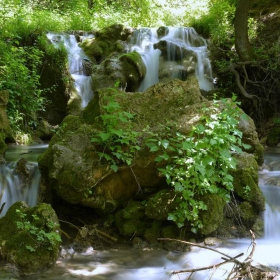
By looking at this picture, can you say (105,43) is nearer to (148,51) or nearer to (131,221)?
(148,51)

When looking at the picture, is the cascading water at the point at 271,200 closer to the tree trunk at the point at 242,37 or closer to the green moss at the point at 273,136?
the green moss at the point at 273,136

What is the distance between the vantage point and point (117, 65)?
35.1 ft

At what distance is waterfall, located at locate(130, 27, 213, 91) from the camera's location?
11266 millimetres

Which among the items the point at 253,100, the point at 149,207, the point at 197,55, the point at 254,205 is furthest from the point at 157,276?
the point at 197,55

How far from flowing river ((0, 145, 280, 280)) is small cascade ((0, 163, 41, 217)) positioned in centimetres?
114

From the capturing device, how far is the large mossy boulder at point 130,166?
4.86 meters

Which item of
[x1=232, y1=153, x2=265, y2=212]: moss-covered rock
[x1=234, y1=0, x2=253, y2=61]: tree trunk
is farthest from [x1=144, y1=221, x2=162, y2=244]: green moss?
[x1=234, y1=0, x2=253, y2=61]: tree trunk

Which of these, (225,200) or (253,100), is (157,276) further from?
(253,100)

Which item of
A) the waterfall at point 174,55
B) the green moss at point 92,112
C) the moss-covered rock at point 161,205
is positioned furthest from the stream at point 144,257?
the waterfall at point 174,55

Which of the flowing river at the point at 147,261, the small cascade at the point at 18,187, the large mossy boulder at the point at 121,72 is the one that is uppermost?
the large mossy boulder at the point at 121,72

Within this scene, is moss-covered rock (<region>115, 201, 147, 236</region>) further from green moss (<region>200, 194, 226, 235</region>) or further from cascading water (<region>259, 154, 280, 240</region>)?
cascading water (<region>259, 154, 280, 240</region>)

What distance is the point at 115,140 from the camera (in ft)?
15.9

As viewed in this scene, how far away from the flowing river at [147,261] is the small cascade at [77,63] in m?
6.55

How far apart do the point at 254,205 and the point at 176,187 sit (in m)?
1.55
